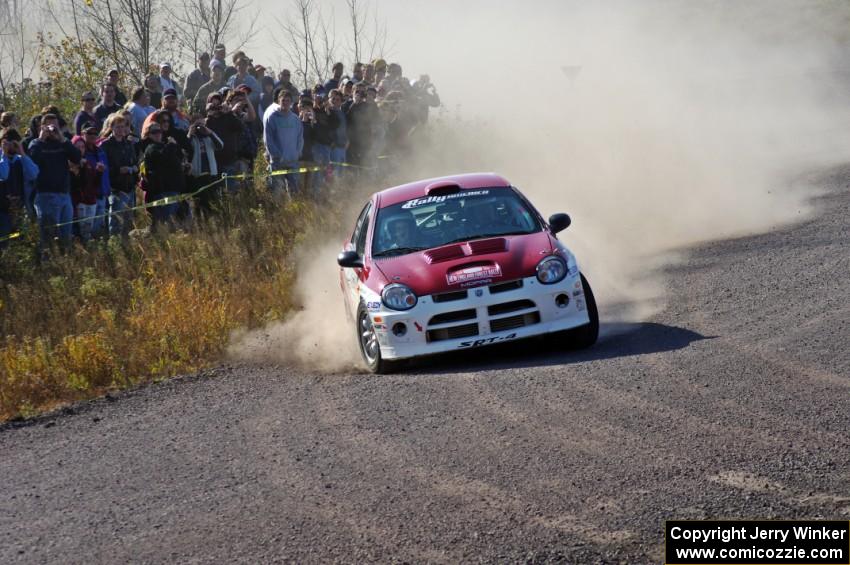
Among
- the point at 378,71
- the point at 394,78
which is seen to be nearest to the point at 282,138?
the point at 394,78

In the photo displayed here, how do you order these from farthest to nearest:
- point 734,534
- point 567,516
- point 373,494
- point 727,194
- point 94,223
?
1. point 727,194
2. point 94,223
3. point 373,494
4. point 567,516
5. point 734,534

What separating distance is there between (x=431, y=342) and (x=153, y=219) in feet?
24.3

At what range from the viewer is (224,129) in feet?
59.3

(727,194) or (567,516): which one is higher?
(727,194)

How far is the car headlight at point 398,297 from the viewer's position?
10.8 metres

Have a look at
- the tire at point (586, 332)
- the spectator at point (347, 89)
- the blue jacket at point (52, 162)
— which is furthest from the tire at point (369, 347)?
the spectator at point (347, 89)

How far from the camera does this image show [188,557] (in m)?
6.67

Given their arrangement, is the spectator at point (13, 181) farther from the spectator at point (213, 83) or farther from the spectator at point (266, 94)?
the spectator at point (266, 94)

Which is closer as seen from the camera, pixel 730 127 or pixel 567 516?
pixel 567 516

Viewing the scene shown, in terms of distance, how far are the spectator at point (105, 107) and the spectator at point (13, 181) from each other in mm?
2558

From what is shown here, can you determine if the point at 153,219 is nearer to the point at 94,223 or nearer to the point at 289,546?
the point at 94,223

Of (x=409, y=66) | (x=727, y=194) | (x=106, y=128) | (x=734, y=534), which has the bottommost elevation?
(x=734, y=534)

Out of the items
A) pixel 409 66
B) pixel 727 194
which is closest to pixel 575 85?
pixel 409 66

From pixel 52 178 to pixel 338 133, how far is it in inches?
283
